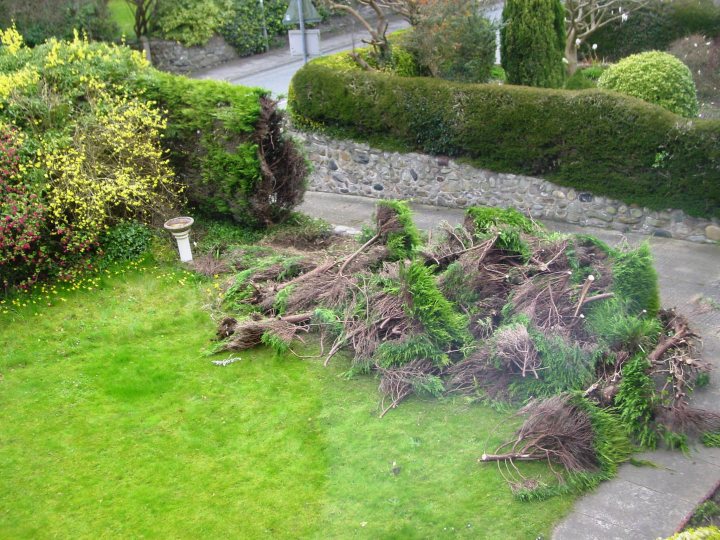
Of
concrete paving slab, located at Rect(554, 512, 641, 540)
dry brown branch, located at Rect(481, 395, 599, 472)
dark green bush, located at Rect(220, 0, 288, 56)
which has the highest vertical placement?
dark green bush, located at Rect(220, 0, 288, 56)

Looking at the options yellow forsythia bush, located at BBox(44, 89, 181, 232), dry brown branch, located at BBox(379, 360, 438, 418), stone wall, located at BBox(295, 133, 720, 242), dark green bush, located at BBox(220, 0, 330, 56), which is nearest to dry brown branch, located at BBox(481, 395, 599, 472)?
dry brown branch, located at BBox(379, 360, 438, 418)

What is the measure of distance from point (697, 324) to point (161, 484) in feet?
21.9

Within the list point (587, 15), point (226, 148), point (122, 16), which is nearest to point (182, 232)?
point (226, 148)

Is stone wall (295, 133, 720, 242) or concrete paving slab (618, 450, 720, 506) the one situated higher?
stone wall (295, 133, 720, 242)

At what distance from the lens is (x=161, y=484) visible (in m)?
7.12

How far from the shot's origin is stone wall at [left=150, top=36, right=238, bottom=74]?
82.6ft

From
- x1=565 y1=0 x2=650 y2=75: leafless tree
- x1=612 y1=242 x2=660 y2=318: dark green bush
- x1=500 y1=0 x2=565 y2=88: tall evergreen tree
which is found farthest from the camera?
x1=565 y1=0 x2=650 y2=75: leafless tree

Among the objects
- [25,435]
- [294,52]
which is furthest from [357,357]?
[294,52]

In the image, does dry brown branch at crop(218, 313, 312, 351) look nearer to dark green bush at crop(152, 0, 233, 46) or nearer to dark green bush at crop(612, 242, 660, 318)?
dark green bush at crop(612, 242, 660, 318)

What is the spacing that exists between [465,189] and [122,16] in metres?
19.3

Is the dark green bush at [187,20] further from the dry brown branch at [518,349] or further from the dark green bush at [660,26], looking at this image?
the dry brown branch at [518,349]

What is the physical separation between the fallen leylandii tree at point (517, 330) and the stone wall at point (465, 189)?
9.66 ft

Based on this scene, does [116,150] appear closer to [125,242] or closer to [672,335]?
[125,242]

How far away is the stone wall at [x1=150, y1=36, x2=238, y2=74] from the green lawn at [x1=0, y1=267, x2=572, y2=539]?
681 inches
